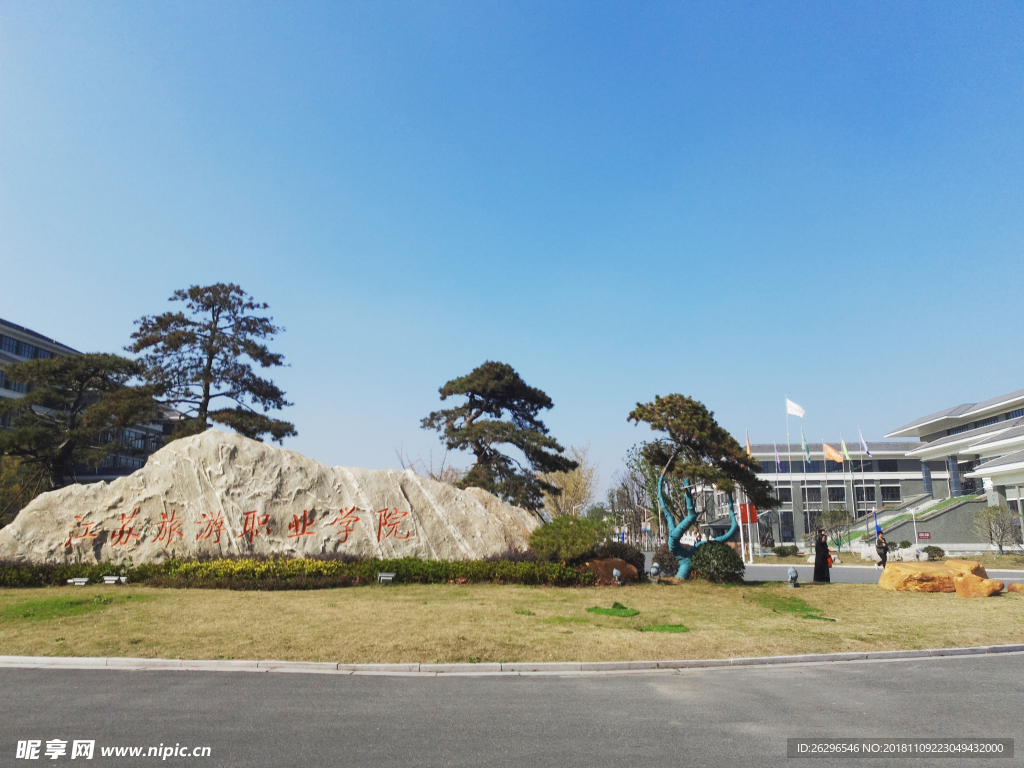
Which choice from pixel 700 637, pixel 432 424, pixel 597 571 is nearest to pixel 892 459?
pixel 432 424

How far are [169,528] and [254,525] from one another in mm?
2139

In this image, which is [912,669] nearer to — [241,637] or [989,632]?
[989,632]

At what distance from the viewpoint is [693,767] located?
471 centimetres

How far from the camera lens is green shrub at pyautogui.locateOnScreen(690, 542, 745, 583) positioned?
16.5 metres


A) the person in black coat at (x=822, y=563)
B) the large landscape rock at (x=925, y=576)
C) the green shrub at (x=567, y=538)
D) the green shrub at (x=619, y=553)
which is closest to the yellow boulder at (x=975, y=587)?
the large landscape rock at (x=925, y=576)

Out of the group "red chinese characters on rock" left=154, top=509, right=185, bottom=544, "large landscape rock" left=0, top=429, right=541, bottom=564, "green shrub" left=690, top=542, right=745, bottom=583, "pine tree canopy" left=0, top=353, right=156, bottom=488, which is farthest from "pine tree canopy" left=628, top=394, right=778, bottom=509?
"pine tree canopy" left=0, top=353, right=156, bottom=488

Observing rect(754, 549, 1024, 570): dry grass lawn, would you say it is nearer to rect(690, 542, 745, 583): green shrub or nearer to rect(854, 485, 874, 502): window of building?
rect(690, 542, 745, 583): green shrub

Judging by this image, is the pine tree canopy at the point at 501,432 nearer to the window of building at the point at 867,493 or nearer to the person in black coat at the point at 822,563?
the person in black coat at the point at 822,563

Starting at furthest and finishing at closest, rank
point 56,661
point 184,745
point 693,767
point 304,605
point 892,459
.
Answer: point 892,459
point 304,605
point 56,661
point 184,745
point 693,767

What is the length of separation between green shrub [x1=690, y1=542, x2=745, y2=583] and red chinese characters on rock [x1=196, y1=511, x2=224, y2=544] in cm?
1227

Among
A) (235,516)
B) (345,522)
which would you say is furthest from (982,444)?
(235,516)

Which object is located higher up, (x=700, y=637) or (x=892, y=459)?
(x=892, y=459)

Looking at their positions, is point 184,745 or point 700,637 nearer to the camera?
point 184,745

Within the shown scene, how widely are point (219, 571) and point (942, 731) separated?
13.9 metres
